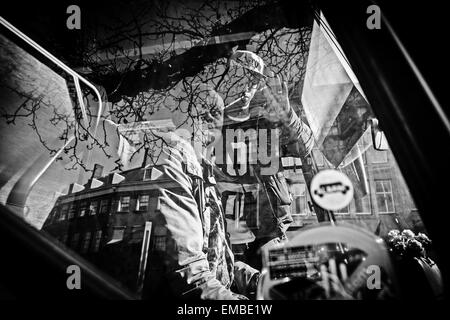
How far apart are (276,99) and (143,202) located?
1.03 meters

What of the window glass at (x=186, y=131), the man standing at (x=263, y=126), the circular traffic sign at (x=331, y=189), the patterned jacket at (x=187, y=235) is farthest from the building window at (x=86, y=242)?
the circular traffic sign at (x=331, y=189)

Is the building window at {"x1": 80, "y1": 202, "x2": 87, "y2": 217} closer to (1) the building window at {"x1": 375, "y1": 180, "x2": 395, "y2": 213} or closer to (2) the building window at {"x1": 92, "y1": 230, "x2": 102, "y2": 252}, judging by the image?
(2) the building window at {"x1": 92, "y1": 230, "x2": 102, "y2": 252}

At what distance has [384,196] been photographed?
143cm

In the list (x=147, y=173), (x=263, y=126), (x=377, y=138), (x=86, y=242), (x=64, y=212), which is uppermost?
(x=263, y=126)

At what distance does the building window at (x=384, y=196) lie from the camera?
4.61ft

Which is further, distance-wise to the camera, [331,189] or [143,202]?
[143,202]

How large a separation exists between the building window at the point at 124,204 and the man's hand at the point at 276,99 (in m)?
1.00

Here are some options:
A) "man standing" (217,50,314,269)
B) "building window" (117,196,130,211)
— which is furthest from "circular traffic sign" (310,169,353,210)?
"building window" (117,196,130,211)

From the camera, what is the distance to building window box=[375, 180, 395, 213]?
1405 millimetres

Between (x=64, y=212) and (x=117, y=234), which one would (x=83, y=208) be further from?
(x=117, y=234)

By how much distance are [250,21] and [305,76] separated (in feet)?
1.61

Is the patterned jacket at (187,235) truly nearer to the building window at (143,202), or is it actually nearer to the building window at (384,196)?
the building window at (143,202)

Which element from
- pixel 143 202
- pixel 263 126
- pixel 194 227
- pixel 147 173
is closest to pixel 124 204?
pixel 143 202

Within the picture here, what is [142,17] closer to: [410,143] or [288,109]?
[288,109]
